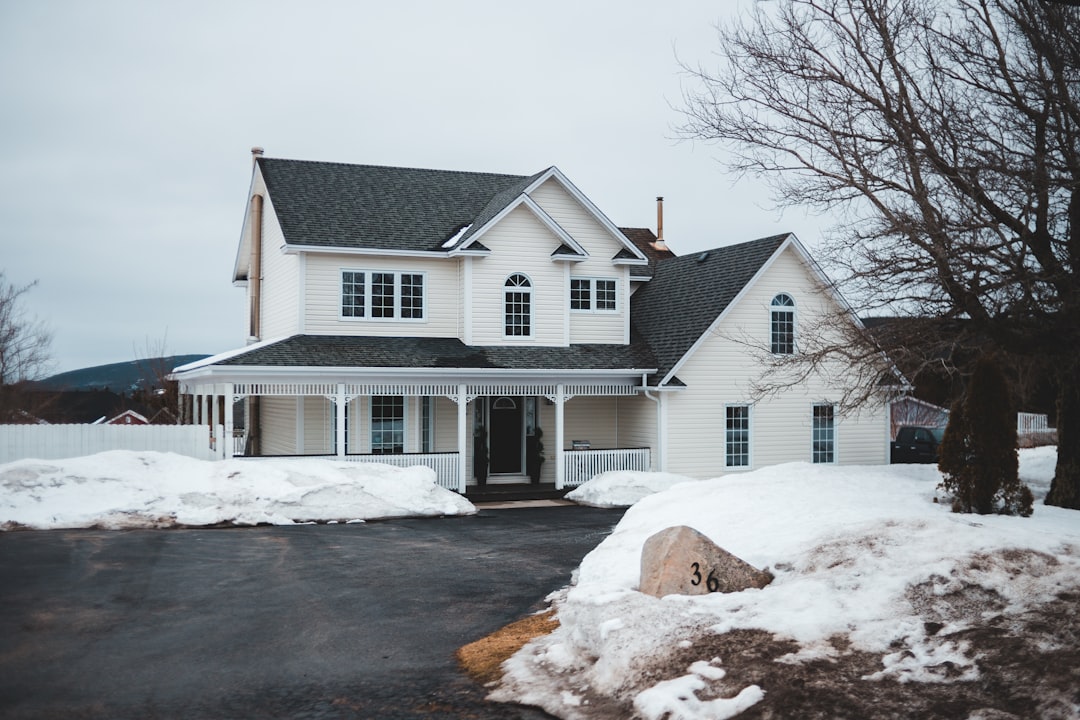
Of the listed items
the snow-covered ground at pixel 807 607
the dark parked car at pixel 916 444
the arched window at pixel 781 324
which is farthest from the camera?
the dark parked car at pixel 916 444

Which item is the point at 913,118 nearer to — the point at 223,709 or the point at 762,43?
the point at 762,43

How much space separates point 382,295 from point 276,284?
3787mm

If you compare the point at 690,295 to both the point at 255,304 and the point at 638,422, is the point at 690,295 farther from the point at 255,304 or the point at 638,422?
the point at 255,304

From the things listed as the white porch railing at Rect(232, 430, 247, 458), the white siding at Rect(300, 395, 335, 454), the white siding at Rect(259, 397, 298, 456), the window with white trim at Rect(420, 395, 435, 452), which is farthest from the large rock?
the white porch railing at Rect(232, 430, 247, 458)

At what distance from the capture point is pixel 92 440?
22.4 metres

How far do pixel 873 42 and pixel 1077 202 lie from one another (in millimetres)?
4057

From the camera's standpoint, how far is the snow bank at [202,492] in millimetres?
18469

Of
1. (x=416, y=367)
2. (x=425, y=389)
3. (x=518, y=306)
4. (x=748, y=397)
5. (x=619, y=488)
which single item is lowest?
(x=619, y=488)

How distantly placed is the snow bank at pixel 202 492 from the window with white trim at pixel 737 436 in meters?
8.57

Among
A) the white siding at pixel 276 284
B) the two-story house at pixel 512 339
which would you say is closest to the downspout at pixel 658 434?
the two-story house at pixel 512 339

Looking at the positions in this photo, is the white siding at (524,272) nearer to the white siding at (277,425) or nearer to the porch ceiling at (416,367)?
the porch ceiling at (416,367)

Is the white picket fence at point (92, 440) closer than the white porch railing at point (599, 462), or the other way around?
the white picket fence at point (92, 440)

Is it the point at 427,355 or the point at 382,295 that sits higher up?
the point at 382,295

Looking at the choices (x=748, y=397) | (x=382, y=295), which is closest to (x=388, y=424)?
(x=382, y=295)
